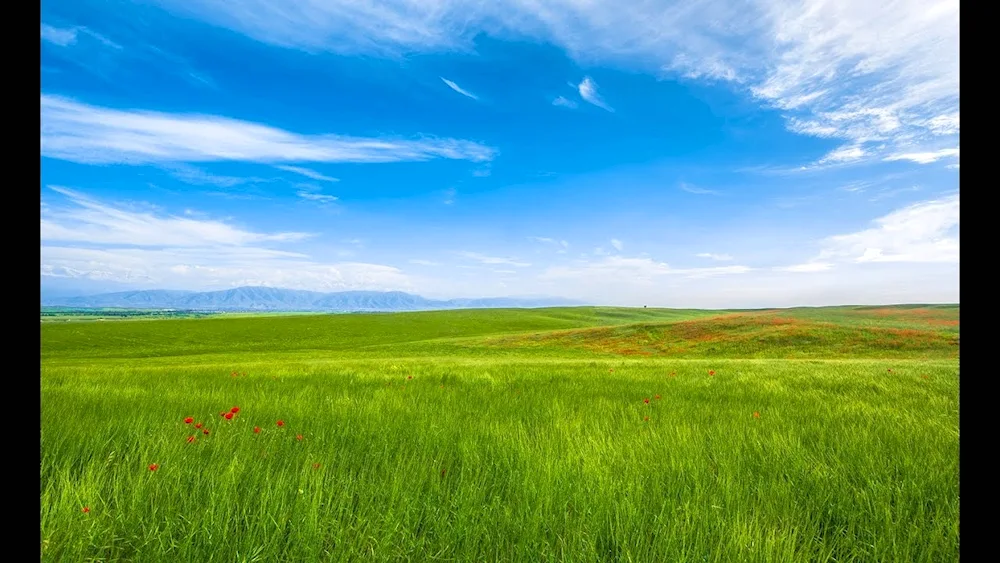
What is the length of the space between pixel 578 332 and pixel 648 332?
317 inches

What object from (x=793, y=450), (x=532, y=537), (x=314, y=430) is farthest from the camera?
(x=314, y=430)

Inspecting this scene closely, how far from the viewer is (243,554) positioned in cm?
214

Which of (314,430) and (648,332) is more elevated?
(314,430)

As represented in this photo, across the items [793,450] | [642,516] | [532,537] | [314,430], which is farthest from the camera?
[314,430]
